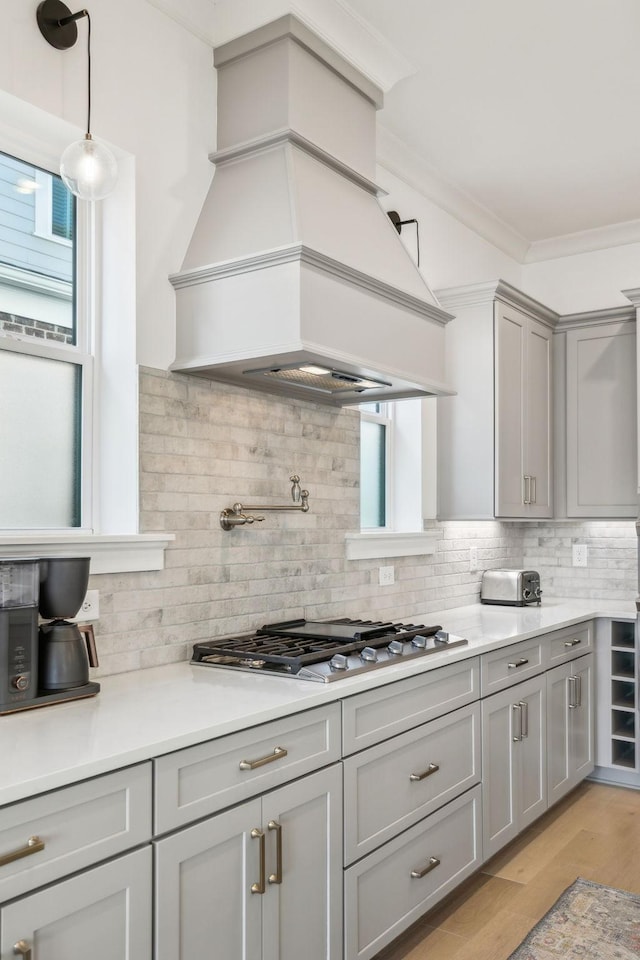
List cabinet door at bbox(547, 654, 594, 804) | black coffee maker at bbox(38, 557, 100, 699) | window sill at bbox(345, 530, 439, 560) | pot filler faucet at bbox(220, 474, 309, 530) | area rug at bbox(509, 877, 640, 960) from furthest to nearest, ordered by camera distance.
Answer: cabinet door at bbox(547, 654, 594, 804), window sill at bbox(345, 530, 439, 560), pot filler faucet at bbox(220, 474, 309, 530), area rug at bbox(509, 877, 640, 960), black coffee maker at bbox(38, 557, 100, 699)

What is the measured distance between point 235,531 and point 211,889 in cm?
127

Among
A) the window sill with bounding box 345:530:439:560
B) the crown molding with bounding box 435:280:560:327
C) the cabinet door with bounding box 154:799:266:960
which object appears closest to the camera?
the cabinet door with bounding box 154:799:266:960

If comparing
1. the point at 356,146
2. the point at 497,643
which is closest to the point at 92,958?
the point at 497,643

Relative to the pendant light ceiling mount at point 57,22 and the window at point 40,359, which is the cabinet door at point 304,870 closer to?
the window at point 40,359

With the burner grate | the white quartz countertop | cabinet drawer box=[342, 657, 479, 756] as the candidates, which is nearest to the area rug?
cabinet drawer box=[342, 657, 479, 756]

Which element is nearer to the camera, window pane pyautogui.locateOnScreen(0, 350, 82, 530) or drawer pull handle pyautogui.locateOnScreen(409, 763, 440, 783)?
window pane pyautogui.locateOnScreen(0, 350, 82, 530)

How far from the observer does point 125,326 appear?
8.04ft

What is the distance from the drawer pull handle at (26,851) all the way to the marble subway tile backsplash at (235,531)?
910 millimetres

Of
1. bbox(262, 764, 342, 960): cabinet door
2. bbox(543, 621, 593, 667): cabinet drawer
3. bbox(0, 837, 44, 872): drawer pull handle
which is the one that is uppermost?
bbox(0, 837, 44, 872): drawer pull handle

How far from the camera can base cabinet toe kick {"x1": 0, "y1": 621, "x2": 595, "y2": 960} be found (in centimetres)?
142

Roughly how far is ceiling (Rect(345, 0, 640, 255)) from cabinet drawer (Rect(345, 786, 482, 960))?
2756 mm

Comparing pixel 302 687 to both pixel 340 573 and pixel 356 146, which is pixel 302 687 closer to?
pixel 340 573

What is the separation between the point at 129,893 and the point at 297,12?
2.61m

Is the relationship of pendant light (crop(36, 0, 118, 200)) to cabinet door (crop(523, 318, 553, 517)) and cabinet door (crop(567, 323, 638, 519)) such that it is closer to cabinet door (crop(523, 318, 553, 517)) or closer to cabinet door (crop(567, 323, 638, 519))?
cabinet door (crop(523, 318, 553, 517))
